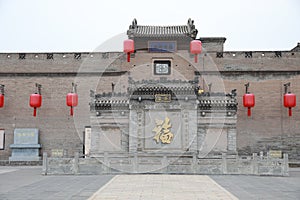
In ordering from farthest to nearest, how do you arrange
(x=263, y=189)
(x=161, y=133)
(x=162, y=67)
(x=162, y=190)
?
1. (x=162, y=67)
2. (x=161, y=133)
3. (x=263, y=189)
4. (x=162, y=190)

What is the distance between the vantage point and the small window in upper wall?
20.8m

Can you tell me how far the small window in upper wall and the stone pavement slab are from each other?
1042 cm

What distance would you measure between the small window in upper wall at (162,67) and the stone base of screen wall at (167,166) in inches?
324

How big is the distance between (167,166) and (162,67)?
Answer: 28.4 feet

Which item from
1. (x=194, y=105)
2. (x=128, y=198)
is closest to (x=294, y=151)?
(x=194, y=105)

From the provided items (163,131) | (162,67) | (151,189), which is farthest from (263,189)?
(162,67)

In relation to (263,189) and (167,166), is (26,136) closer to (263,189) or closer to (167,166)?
(167,166)

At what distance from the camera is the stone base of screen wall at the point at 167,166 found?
43.1 feet

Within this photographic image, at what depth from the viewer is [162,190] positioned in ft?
29.4

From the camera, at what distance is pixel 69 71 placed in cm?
2073

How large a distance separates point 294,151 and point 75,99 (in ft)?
37.1

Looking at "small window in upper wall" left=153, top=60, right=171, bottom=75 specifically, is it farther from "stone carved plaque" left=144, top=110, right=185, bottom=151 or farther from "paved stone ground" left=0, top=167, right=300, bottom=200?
"paved stone ground" left=0, top=167, right=300, bottom=200

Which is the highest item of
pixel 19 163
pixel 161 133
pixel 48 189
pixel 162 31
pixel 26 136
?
pixel 162 31

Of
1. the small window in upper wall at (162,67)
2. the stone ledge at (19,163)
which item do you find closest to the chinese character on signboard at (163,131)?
the small window in upper wall at (162,67)
